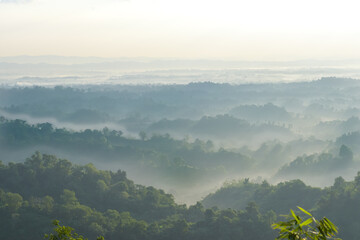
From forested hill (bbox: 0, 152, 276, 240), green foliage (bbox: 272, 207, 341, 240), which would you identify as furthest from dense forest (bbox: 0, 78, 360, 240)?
green foliage (bbox: 272, 207, 341, 240)

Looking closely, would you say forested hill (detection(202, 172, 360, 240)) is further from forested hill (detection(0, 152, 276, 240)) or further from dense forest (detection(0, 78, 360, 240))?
forested hill (detection(0, 152, 276, 240))

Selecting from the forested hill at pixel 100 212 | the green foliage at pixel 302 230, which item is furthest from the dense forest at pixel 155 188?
the green foliage at pixel 302 230

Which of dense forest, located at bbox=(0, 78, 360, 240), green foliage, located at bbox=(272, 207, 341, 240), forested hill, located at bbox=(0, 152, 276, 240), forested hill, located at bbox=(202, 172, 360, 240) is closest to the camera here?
green foliage, located at bbox=(272, 207, 341, 240)

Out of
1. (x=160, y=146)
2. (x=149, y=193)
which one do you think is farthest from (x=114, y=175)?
(x=160, y=146)

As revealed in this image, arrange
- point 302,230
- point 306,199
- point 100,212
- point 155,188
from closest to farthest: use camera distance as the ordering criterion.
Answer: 1. point 302,230
2. point 100,212
3. point 306,199
4. point 155,188

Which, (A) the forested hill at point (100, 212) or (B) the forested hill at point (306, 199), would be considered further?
(B) the forested hill at point (306, 199)

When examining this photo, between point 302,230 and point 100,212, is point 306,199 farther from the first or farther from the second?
point 302,230

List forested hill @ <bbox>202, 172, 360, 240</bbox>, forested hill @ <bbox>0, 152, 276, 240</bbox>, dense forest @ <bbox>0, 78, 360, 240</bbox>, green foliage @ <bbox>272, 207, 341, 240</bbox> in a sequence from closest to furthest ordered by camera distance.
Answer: green foliage @ <bbox>272, 207, 341, 240</bbox>, forested hill @ <bbox>0, 152, 276, 240</bbox>, dense forest @ <bbox>0, 78, 360, 240</bbox>, forested hill @ <bbox>202, 172, 360, 240</bbox>

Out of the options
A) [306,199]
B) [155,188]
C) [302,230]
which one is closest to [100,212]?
[155,188]

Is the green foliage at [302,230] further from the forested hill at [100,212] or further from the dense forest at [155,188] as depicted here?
the dense forest at [155,188]
